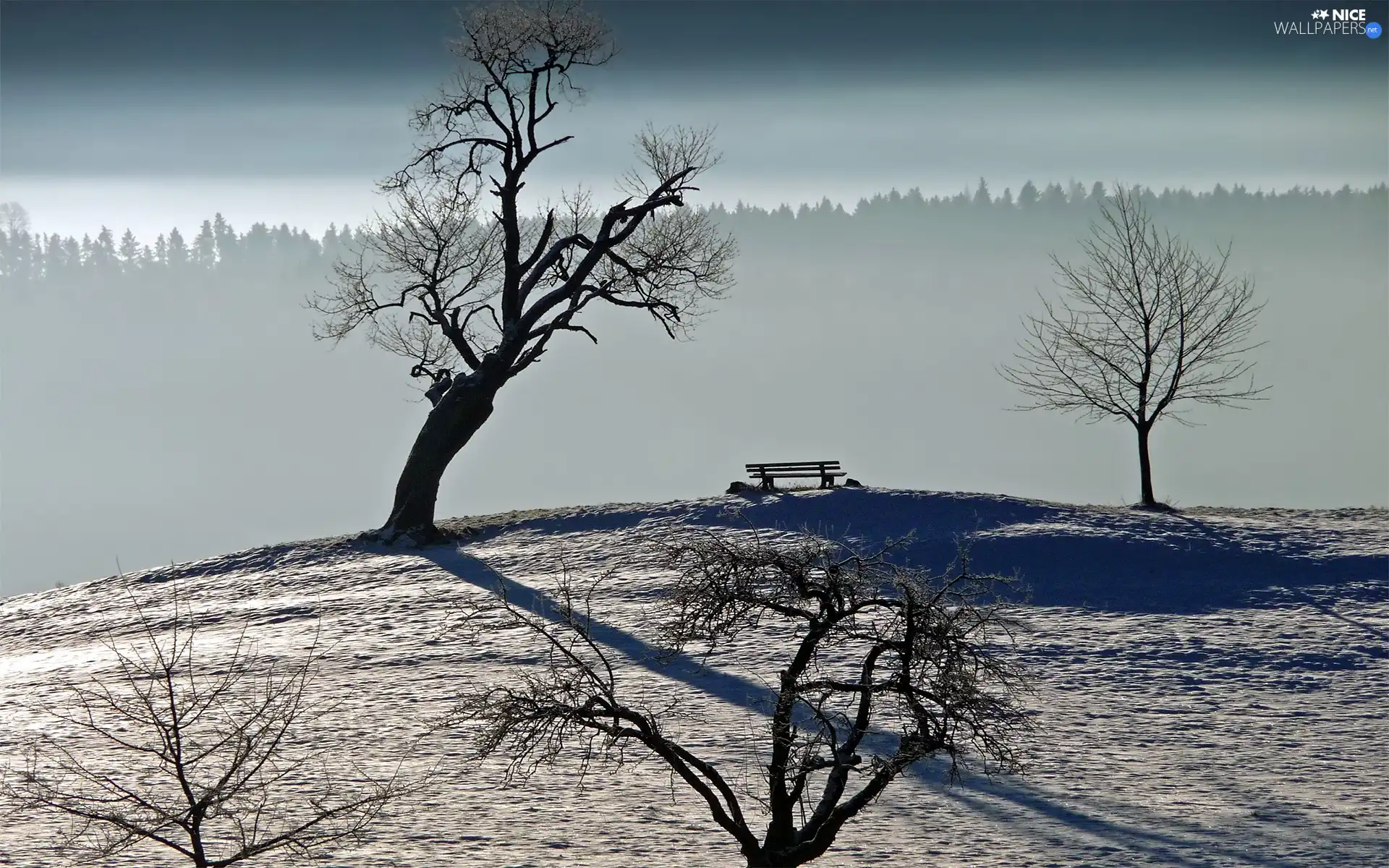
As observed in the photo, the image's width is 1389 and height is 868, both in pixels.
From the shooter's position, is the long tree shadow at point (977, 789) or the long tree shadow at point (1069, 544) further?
the long tree shadow at point (1069, 544)

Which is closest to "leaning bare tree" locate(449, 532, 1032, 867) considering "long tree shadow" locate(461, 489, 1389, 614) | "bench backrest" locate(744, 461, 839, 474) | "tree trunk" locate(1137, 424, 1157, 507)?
"long tree shadow" locate(461, 489, 1389, 614)

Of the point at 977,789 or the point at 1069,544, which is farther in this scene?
the point at 1069,544

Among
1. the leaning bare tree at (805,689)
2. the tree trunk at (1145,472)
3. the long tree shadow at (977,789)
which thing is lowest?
the long tree shadow at (977,789)

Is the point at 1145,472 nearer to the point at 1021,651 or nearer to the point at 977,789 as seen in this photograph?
the point at 1021,651

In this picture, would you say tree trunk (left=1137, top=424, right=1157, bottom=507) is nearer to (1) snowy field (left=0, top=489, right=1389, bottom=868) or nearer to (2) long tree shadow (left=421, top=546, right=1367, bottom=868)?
(1) snowy field (left=0, top=489, right=1389, bottom=868)

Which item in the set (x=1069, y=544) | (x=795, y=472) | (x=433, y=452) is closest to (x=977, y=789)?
(x=1069, y=544)

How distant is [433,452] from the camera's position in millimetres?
28984

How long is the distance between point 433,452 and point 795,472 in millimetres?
8863

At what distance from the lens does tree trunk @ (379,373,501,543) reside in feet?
93.9

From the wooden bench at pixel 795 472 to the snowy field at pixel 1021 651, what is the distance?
1631 millimetres

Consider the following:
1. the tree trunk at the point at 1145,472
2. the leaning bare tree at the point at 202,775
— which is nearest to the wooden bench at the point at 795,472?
the tree trunk at the point at 1145,472

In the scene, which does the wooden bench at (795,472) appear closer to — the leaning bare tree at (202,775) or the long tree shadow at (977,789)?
the long tree shadow at (977,789)

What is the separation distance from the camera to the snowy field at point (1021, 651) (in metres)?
11.5

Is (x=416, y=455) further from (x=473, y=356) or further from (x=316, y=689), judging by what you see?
(x=316, y=689)
